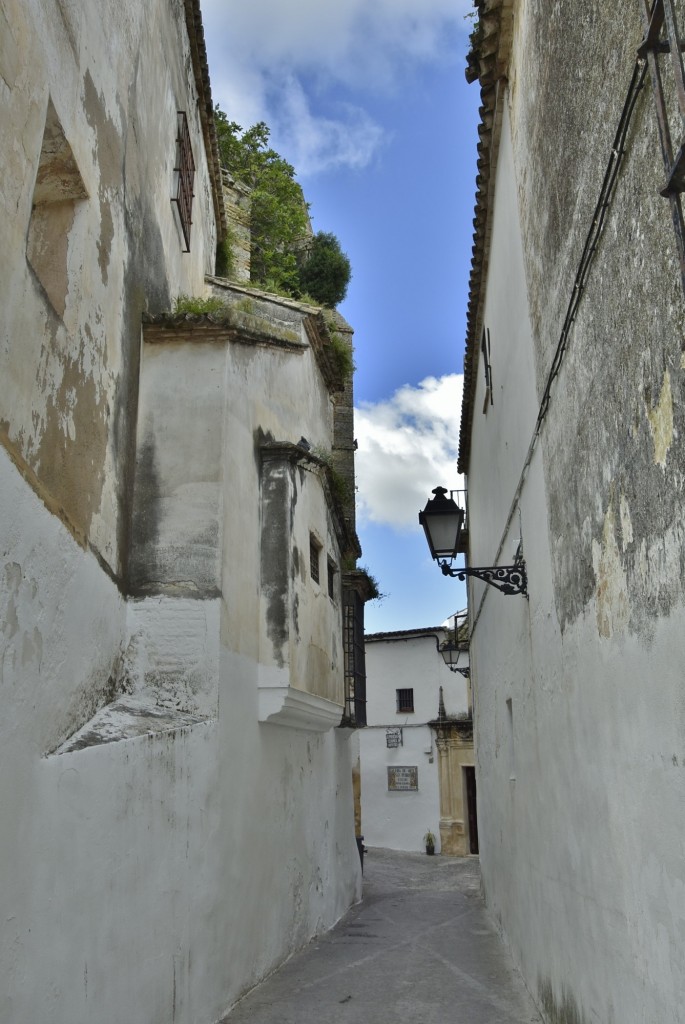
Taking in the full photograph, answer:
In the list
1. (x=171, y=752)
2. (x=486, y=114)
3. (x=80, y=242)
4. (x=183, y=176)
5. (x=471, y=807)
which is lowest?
(x=471, y=807)

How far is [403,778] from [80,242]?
24.1m

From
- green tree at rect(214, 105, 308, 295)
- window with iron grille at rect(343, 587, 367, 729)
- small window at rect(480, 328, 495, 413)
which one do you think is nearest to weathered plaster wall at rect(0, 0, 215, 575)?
small window at rect(480, 328, 495, 413)

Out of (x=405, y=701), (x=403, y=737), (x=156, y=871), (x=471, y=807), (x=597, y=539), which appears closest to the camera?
(x=597, y=539)

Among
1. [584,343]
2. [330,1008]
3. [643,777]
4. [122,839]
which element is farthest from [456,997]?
[584,343]

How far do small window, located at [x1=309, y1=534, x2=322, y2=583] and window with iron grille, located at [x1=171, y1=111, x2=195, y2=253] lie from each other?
3.59 m

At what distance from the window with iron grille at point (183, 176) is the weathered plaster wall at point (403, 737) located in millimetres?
20612

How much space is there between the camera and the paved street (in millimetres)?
6531

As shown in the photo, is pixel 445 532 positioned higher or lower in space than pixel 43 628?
higher

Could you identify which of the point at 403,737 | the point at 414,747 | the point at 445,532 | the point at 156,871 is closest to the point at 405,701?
the point at 403,737

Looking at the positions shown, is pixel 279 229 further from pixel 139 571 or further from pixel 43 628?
pixel 43 628

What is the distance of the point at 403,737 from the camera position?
27875 millimetres

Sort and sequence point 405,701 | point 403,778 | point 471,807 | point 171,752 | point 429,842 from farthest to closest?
point 405,701 → point 403,778 → point 471,807 → point 429,842 → point 171,752

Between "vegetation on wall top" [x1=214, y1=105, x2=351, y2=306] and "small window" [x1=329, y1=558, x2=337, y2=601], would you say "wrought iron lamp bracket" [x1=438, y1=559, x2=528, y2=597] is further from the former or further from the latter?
"vegetation on wall top" [x1=214, y1=105, x2=351, y2=306]

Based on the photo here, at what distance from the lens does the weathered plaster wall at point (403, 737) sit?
26719 mm
